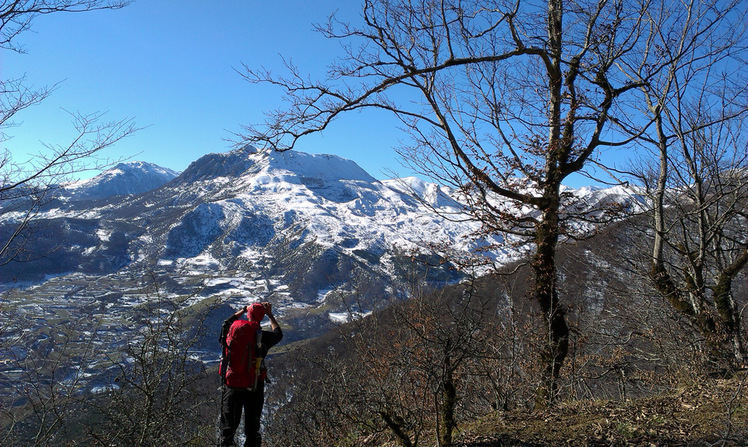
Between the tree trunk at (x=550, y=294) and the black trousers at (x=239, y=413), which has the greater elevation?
the tree trunk at (x=550, y=294)

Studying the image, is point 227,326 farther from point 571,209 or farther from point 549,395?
point 571,209

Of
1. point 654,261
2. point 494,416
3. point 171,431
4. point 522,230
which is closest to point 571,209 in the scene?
point 522,230

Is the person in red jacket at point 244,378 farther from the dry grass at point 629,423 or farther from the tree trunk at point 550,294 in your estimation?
the tree trunk at point 550,294

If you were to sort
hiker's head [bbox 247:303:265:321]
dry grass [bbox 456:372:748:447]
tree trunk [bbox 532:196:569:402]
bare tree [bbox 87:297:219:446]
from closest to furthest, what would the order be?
dry grass [bbox 456:372:748:447] → hiker's head [bbox 247:303:265:321] → bare tree [bbox 87:297:219:446] → tree trunk [bbox 532:196:569:402]

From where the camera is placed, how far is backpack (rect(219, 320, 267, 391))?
5664 mm

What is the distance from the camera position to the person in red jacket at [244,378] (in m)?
5.64

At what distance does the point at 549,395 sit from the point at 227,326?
5310mm

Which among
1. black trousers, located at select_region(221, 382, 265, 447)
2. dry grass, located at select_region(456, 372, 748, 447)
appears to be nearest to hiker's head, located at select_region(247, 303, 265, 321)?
black trousers, located at select_region(221, 382, 265, 447)

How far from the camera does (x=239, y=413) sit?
570 cm

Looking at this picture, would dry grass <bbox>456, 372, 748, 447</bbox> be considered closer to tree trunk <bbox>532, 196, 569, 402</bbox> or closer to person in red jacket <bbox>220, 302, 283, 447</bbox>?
tree trunk <bbox>532, 196, 569, 402</bbox>

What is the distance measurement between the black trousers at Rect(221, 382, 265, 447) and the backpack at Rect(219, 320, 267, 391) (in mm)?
128

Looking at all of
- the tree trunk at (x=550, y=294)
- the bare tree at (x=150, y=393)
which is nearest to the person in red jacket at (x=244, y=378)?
the bare tree at (x=150, y=393)

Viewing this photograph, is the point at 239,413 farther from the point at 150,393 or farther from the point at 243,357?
the point at 150,393

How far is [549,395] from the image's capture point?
A: 7000 millimetres
